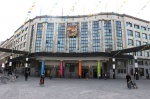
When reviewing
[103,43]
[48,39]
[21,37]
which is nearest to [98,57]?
[103,43]

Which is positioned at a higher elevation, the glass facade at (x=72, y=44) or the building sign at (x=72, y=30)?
the building sign at (x=72, y=30)

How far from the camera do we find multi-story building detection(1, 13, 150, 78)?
44000 millimetres

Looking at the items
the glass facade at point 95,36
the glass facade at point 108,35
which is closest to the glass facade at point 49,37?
the glass facade at point 95,36

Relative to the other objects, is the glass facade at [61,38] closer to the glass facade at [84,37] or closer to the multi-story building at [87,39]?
the multi-story building at [87,39]

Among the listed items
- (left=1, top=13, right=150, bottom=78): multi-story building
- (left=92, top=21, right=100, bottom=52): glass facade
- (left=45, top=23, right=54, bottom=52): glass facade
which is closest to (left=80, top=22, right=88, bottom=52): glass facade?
(left=1, top=13, right=150, bottom=78): multi-story building

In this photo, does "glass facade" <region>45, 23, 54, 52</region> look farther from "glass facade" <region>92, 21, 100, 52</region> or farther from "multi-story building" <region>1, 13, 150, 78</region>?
"glass facade" <region>92, 21, 100, 52</region>

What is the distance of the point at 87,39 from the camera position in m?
46.3

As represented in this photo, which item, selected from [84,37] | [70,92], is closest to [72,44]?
[84,37]

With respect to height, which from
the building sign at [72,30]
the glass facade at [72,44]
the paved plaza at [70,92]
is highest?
the building sign at [72,30]

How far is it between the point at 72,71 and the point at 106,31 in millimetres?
15699

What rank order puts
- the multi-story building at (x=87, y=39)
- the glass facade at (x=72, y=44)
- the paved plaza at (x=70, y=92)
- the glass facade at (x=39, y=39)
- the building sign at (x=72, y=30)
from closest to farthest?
the paved plaza at (x=70, y=92), the multi-story building at (x=87, y=39), the glass facade at (x=72, y=44), the building sign at (x=72, y=30), the glass facade at (x=39, y=39)

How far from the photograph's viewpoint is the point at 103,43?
44.2 m

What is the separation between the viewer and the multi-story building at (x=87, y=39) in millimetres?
44000

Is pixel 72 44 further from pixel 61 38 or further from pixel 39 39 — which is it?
pixel 39 39
